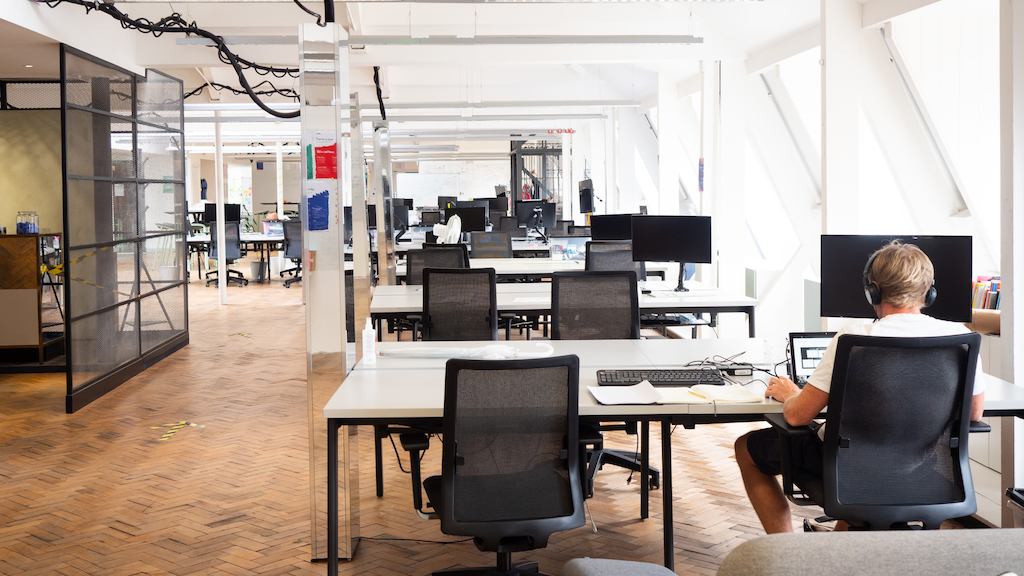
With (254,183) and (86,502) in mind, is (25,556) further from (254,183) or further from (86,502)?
(254,183)

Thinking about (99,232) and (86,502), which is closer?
(86,502)

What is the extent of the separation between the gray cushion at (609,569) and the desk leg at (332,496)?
1744 mm

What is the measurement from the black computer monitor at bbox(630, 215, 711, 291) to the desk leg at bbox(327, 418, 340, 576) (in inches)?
159

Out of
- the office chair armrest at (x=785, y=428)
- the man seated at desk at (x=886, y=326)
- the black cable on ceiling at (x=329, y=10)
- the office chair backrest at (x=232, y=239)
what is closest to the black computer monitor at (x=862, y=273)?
the man seated at desk at (x=886, y=326)

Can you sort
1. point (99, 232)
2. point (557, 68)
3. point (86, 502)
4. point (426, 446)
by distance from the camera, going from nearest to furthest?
1. point (426, 446)
2. point (86, 502)
3. point (99, 232)
4. point (557, 68)

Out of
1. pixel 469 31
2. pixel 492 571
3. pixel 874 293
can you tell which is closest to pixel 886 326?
pixel 874 293

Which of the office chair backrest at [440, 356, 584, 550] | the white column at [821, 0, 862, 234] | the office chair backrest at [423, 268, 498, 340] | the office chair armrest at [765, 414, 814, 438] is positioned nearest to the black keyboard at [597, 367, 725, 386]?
the office chair armrest at [765, 414, 814, 438]

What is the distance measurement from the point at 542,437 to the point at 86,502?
294cm

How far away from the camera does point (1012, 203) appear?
4.04 meters

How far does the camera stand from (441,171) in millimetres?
30000

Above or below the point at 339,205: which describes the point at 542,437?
below

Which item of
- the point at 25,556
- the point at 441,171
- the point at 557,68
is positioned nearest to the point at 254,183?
the point at 441,171

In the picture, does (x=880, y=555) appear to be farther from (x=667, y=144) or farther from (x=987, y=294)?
(x=667, y=144)

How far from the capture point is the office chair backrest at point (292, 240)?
16.5 metres
